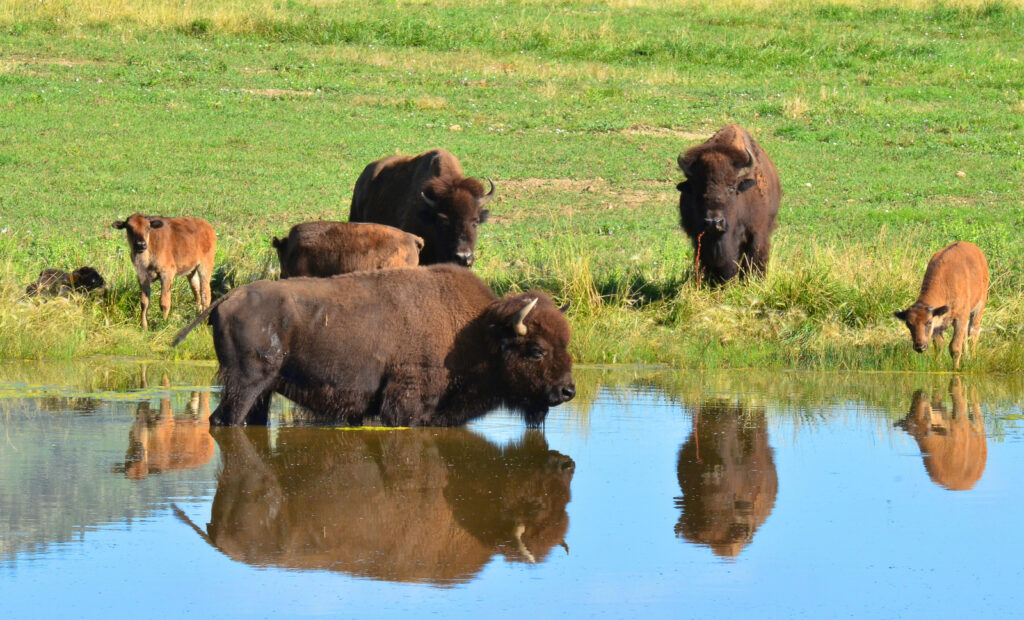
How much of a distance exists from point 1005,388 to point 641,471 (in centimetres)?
491

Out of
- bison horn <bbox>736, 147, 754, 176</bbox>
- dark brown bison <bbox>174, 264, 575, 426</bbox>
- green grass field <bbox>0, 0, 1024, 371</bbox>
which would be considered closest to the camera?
dark brown bison <bbox>174, 264, 575, 426</bbox>

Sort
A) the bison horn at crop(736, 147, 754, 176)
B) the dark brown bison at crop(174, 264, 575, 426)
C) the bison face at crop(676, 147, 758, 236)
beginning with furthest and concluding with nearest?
the bison horn at crop(736, 147, 754, 176) → the bison face at crop(676, 147, 758, 236) → the dark brown bison at crop(174, 264, 575, 426)

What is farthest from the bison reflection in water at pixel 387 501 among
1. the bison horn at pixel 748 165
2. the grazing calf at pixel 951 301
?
the bison horn at pixel 748 165

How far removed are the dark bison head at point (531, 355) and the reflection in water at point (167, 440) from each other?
210 centimetres

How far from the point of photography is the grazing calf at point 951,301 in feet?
42.8

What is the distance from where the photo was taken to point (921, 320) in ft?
42.7

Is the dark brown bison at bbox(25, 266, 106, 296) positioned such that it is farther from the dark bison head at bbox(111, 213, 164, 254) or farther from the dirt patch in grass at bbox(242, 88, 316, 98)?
the dirt patch in grass at bbox(242, 88, 316, 98)

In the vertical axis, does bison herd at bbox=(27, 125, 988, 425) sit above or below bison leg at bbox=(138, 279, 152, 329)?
above

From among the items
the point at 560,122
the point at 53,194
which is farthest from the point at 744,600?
the point at 560,122

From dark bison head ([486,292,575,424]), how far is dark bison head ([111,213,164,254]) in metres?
6.34

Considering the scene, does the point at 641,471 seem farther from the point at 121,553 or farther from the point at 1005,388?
the point at 1005,388

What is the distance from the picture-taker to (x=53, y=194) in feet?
73.0

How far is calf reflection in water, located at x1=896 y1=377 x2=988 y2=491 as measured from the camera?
27.4ft

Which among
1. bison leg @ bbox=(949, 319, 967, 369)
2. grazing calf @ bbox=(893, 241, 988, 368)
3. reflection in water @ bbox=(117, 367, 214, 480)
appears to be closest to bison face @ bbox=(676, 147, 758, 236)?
grazing calf @ bbox=(893, 241, 988, 368)
